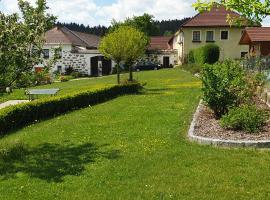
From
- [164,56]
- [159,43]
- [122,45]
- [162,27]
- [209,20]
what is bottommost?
[164,56]

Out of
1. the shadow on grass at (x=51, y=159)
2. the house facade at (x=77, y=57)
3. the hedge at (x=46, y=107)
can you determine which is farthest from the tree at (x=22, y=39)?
the house facade at (x=77, y=57)

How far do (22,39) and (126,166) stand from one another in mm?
4166

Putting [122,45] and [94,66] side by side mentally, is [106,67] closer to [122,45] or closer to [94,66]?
[94,66]

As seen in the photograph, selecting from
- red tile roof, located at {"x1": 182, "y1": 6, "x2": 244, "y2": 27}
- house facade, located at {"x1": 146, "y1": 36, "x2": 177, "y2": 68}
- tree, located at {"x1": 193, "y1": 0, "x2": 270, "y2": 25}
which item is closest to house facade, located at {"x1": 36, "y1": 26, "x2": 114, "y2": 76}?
house facade, located at {"x1": 146, "y1": 36, "x2": 177, "y2": 68}

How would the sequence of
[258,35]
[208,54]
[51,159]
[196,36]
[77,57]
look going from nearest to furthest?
[51,159]
[258,35]
[208,54]
[77,57]
[196,36]

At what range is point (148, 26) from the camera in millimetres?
80125

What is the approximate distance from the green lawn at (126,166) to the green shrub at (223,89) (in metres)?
1.12

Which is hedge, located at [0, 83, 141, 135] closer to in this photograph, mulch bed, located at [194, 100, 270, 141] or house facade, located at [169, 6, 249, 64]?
mulch bed, located at [194, 100, 270, 141]

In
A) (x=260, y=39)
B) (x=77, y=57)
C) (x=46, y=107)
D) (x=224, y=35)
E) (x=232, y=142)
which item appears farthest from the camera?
(x=224, y=35)

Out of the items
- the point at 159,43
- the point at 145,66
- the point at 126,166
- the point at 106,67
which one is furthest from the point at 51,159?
the point at 159,43

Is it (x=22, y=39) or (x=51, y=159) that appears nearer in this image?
(x=51, y=159)

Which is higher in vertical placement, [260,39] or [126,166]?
[260,39]

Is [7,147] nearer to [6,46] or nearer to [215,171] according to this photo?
[6,46]

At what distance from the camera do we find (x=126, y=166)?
31.8ft
